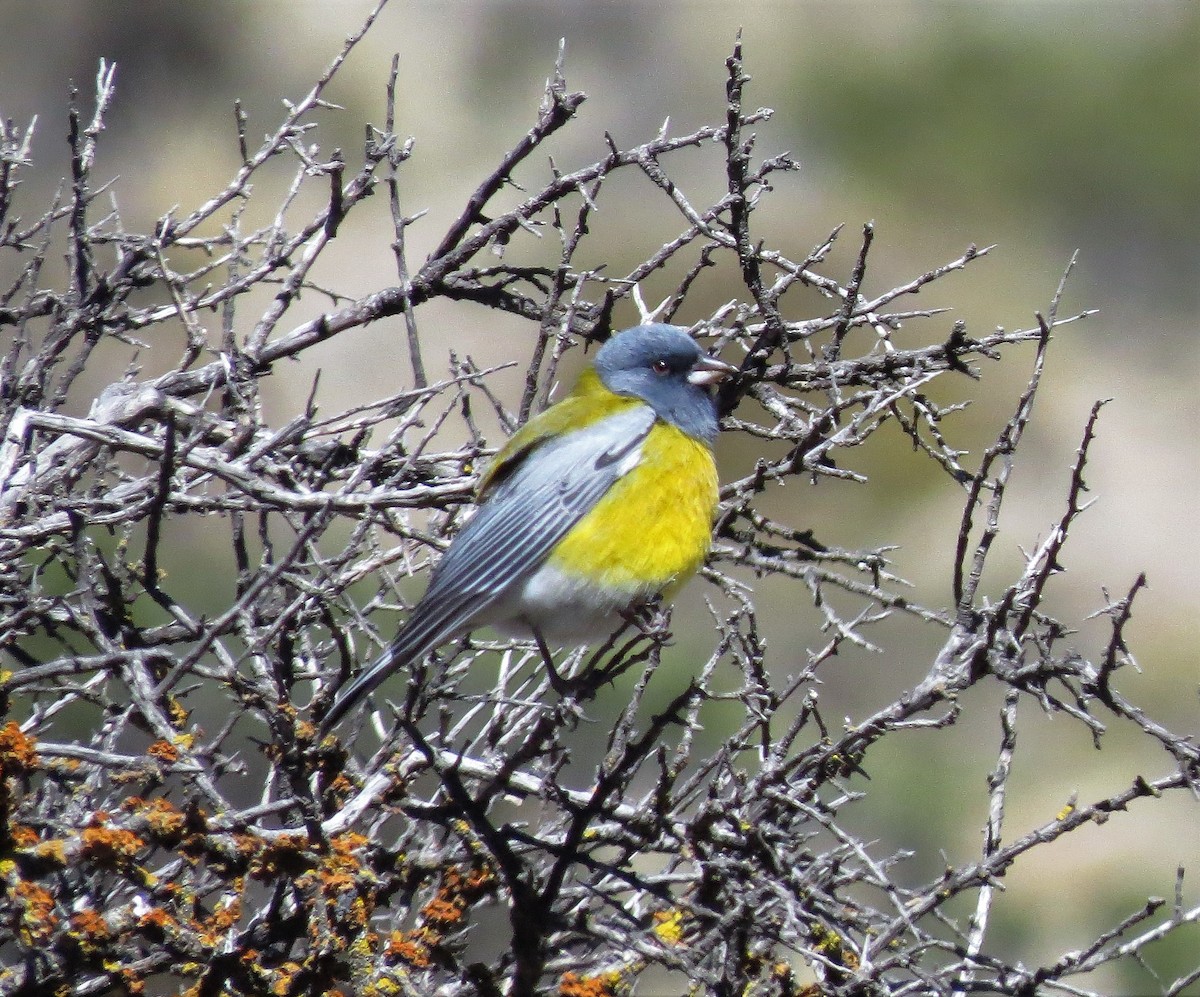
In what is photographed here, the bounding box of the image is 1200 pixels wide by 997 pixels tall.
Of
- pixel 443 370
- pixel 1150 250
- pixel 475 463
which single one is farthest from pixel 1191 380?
pixel 475 463

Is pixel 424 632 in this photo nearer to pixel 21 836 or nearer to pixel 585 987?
pixel 585 987

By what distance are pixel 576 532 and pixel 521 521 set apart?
0.17 meters

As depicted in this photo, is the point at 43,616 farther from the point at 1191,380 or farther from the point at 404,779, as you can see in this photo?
A: the point at 1191,380

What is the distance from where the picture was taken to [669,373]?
445 cm

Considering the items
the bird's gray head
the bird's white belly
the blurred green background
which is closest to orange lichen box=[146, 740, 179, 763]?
the bird's white belly

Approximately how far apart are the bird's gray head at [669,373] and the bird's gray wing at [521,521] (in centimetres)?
10

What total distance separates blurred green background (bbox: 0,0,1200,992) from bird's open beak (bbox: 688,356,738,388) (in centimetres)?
907

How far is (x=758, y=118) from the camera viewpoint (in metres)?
3.68

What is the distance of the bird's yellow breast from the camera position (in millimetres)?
3936

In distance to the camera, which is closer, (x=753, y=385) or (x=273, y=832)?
(x=273, y=832)

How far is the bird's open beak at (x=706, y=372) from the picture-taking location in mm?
4383

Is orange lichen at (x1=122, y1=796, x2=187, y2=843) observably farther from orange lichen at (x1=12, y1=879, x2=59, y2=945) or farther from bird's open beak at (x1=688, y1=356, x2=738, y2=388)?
bird's open beak at (x1=688, y1=356, x2=738, y2=388)

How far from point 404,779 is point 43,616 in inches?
32.1

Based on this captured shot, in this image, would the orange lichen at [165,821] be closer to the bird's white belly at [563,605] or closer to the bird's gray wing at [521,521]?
the bird's gray wing at [521,521]
